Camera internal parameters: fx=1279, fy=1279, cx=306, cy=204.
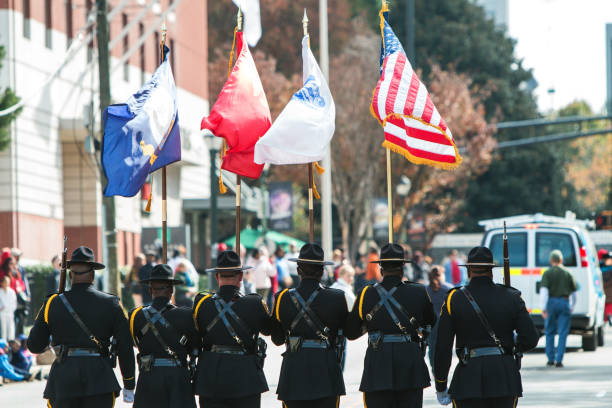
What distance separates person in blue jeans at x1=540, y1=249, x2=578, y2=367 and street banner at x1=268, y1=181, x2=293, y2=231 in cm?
2005

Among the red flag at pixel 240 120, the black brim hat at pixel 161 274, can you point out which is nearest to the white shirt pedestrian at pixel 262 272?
the red flag at pixel 240 120

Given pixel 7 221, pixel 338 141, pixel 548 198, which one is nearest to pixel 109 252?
pixel 7 221

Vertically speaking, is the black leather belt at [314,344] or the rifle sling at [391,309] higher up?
the rifle sling at [391,309]

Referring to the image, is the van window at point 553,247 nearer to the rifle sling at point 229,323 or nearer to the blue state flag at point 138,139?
the blue state flag at point 138,139

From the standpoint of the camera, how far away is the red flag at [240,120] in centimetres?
1378

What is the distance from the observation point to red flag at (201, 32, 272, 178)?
1378 centimetres

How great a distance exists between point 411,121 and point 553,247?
29.8 ft

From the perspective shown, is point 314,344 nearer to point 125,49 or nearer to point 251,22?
point 251,22

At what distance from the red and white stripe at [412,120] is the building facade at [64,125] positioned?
43.7 feet

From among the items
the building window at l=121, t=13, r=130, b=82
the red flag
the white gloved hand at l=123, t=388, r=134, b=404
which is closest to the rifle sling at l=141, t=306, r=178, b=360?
the white gloved hand at l=123, t=388, r=134, b=404

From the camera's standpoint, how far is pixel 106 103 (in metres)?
22.9

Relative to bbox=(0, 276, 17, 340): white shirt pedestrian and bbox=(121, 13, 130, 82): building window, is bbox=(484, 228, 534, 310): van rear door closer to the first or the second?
bbox=(0, 276, 17, 340): white shirt pedestrian

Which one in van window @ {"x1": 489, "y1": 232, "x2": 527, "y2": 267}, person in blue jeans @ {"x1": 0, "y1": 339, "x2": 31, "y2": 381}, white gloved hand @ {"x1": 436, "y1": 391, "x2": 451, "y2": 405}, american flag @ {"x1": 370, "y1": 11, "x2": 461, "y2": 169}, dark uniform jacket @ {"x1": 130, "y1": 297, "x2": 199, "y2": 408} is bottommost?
person in blue jeans @ {"x1": 0, "y1": 339, "x2": 31, "y2": 381}

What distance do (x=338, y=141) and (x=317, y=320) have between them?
38.1 meters
